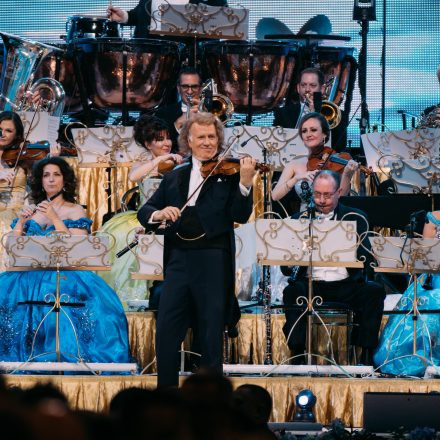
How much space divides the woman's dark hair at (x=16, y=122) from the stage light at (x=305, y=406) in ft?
8.73

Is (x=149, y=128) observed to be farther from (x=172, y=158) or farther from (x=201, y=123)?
(x=201, y=123)

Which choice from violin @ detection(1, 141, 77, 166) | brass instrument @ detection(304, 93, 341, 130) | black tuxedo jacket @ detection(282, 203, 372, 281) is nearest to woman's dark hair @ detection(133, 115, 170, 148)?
violin @ detection(1, 141, 77, 166)

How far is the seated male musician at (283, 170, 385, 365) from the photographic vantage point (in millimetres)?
5211

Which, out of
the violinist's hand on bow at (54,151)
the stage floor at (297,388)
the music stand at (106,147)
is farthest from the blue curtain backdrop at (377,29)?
the stage floor at (297,388)

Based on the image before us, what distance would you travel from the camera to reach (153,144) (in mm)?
6441

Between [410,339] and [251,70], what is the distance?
2771 millimetres

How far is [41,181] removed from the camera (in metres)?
5.67

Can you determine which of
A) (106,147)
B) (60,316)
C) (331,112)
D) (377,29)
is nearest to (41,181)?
(60,316)

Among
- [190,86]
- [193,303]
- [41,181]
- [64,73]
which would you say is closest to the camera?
[193,303]

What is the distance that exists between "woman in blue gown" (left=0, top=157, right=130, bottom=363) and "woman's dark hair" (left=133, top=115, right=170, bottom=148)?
114 cm

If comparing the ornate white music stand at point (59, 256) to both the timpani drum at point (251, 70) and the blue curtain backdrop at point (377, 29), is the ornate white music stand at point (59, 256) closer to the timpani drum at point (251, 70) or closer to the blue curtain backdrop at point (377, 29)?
the timpani drum at point (251, 70)

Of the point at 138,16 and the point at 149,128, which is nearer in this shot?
the point at 149,128

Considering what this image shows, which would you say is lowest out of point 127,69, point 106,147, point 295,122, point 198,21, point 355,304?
point 355,304

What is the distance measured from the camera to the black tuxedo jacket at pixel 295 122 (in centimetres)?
704
